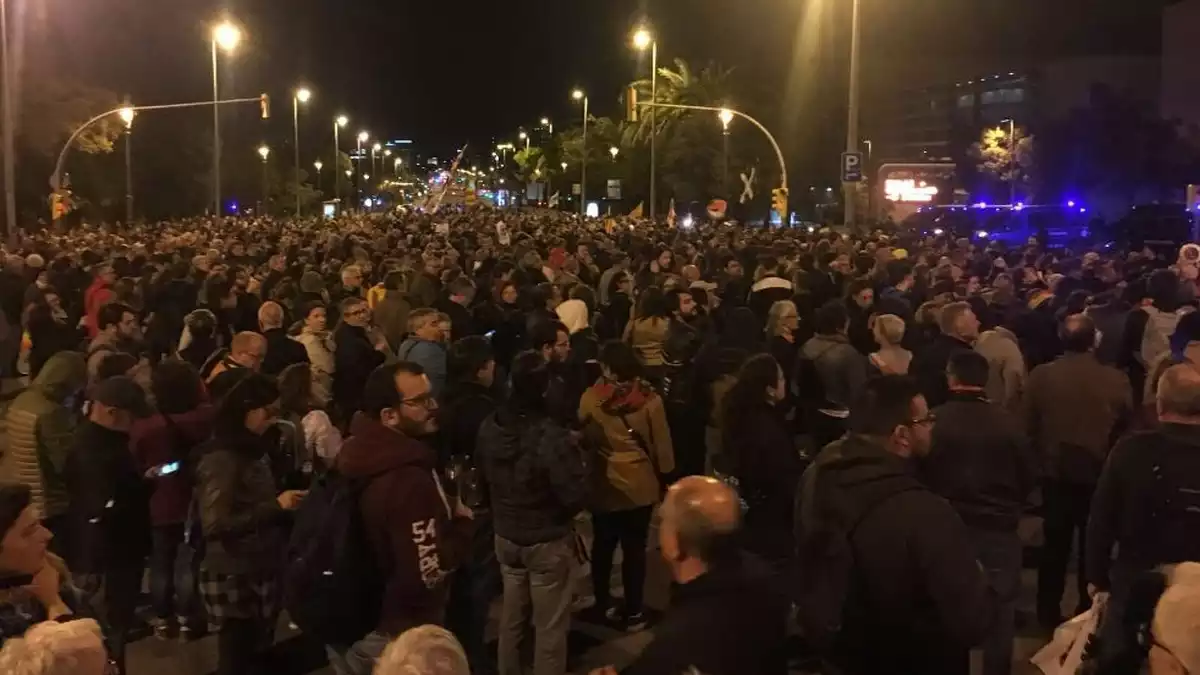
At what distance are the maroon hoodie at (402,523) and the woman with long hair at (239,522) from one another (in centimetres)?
99

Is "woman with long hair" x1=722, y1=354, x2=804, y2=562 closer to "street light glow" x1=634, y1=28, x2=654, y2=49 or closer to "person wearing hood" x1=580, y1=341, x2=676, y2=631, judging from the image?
"person wearing hood" x1=580, y1=341, x2=676, y2=631

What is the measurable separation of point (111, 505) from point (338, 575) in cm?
243

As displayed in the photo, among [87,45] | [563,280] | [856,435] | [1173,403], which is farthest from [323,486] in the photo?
[87,45]

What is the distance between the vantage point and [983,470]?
5.73 meters

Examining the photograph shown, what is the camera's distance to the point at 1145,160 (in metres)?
59.9

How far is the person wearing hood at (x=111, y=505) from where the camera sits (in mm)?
6219

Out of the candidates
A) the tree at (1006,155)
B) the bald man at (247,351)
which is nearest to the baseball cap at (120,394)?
the bald man at (247,351)

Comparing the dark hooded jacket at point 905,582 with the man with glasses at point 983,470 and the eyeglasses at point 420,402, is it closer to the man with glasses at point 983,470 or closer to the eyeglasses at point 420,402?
the man with glasses at point 983,470

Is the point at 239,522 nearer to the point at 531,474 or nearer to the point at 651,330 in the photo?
the point at 531,474

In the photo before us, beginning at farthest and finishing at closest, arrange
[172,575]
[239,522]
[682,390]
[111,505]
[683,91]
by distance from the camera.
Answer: [683,91], [682,390], [172,575], [111,505], [239,522]

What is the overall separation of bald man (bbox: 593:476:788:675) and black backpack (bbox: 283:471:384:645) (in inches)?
49.4

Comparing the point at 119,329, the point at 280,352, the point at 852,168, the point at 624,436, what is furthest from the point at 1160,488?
the point at 852,168

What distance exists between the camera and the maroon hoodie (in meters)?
4.51

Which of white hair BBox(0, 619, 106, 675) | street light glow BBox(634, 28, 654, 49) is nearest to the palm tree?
street light glow BBox(634, 28, 654, 49)
